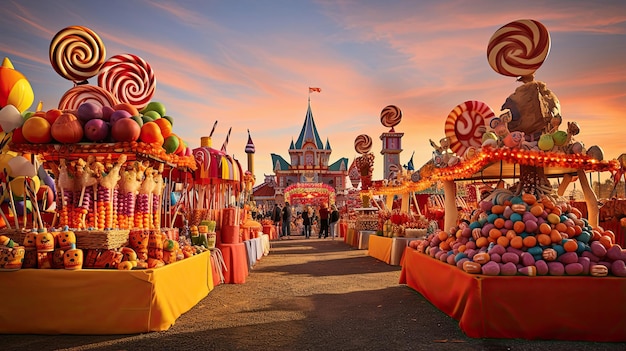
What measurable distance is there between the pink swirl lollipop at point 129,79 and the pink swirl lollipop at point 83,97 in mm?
473

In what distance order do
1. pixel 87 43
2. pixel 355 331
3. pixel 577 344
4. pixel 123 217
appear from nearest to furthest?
pixel 577 344, pixel 355 331, pixel 123 217, pixel 87 43

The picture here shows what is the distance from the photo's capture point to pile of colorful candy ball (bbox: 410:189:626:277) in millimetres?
4582

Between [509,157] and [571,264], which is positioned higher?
[509,157]

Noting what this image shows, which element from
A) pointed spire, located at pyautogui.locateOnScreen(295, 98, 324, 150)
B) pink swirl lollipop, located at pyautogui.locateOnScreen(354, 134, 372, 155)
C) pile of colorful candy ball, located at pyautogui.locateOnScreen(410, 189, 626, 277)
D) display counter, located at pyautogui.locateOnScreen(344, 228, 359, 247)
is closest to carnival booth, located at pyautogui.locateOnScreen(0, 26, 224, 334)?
pile of colorful candy ball, located at pyautogui.locateOnScreen(410, 189, 626, 277)

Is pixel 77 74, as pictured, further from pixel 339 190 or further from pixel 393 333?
pixel 339 190

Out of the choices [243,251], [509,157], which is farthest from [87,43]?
[509,157]

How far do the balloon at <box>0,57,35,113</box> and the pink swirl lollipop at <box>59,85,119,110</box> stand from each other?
28.1 inches

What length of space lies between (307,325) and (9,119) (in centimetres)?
450

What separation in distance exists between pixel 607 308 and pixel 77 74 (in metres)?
7.65

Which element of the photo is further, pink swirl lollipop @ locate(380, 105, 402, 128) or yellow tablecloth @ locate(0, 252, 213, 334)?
pink swirl lollipop @ locate(380, 105, 402, 128)

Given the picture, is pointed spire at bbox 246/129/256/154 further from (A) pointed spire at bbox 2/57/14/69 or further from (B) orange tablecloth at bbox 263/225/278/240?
(A) pointed spire at bbox 2/57/14/69

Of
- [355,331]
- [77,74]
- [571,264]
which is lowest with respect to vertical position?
[355,331]

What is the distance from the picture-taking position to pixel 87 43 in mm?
6930

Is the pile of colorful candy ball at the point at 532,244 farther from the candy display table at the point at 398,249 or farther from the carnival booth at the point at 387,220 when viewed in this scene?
the carnival booth at the point at 387,220
